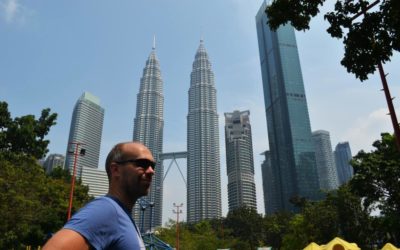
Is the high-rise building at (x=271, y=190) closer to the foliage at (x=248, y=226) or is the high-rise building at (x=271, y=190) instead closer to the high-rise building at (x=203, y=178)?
the high-rise building at (x=203, y=178)

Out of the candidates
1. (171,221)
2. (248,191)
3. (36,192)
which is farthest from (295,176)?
(36,192)

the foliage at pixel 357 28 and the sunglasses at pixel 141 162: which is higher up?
the foliage at pixel 357 28

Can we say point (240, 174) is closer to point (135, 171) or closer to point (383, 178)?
point (383, 178)

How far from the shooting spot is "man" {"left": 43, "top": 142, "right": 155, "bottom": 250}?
175 centimetres

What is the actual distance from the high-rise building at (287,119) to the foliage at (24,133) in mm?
111427

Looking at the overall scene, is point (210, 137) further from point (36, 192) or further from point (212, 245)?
point (36, 192)

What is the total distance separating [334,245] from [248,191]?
163811mm

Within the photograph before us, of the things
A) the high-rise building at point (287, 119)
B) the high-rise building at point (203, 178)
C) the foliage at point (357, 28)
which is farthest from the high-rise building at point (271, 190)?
the foliage at point (357, 28)

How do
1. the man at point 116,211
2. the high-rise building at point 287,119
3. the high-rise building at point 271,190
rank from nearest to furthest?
the man at point 116,211
the high-rise building at point 287,119
the high-rise building at point 271,190

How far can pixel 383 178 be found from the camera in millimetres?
30312

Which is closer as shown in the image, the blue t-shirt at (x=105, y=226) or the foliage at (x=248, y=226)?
the blue t-shirt at (x=105, y=226)

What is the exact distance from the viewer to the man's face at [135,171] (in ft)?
7.48

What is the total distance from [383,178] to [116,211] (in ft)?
109

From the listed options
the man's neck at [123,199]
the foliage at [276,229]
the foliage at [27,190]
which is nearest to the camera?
the man's neck at [123,199]
